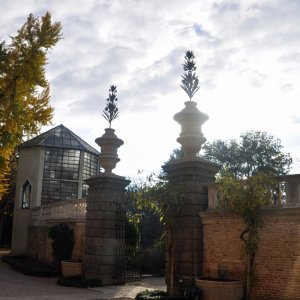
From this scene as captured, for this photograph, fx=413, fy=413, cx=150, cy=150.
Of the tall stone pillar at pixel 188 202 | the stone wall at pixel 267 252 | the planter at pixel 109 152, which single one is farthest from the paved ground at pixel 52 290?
the planter at pixel 109 152

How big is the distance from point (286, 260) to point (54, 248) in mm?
11409

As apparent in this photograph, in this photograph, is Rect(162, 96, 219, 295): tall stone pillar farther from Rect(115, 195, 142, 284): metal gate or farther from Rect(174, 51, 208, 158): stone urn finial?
Rect(115, 195, 142, 284): metal gate

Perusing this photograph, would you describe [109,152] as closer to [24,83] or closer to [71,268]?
[71,268]

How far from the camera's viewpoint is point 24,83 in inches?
347

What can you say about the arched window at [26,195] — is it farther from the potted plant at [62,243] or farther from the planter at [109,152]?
the planter at [109,152]

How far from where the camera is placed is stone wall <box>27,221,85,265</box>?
1772 centimetres

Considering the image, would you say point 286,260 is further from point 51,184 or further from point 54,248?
point 51,184

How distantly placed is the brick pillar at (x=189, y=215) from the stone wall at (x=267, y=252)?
0.36 meters

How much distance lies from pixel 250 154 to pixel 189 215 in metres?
31.4

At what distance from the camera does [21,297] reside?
12102mm

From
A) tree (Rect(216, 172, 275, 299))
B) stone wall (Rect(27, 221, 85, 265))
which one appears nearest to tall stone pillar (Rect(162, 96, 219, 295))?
tree (Rect(216, 172, 275, 299))

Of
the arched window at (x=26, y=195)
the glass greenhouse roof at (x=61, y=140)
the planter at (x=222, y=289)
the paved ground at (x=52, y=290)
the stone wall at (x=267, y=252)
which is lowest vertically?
the paved ground at (x=52, y=290)

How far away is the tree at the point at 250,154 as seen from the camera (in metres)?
41.6

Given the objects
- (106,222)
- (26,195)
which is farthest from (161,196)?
(26,195)
